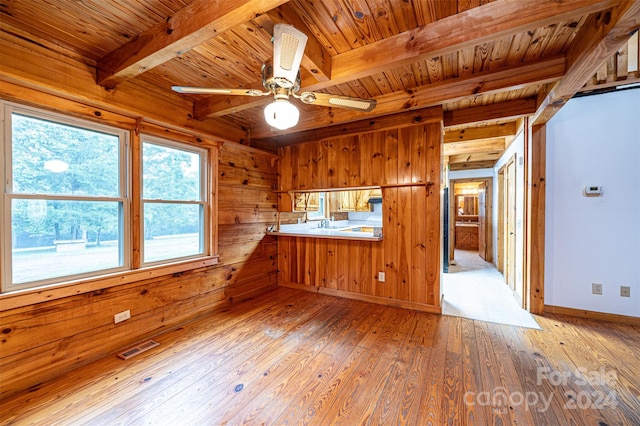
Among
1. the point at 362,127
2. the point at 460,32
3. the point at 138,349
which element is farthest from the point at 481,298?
the point at 138,349

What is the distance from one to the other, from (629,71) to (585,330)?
2599 millimetres

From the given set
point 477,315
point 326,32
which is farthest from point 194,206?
point 477,315

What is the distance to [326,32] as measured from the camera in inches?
70.6

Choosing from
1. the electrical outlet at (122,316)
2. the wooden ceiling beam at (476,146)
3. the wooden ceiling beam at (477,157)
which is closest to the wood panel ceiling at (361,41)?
the wooden ceiling beam at (476,146)

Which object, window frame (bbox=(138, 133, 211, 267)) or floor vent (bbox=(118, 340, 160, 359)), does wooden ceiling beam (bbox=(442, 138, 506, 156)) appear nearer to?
window frame (bbox=(138, 133, 211, 267))

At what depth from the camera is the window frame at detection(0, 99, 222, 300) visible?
1.76 m

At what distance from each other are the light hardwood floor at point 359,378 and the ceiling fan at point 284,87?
1.85m

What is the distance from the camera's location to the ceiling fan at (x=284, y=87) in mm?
1263

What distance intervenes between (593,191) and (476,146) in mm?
1942

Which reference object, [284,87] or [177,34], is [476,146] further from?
[177,34]

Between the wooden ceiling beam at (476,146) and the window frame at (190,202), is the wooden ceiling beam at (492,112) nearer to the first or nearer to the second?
the wooden ceiling beam at (476,146)

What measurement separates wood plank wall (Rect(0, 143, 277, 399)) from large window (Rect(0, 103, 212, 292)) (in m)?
0.25

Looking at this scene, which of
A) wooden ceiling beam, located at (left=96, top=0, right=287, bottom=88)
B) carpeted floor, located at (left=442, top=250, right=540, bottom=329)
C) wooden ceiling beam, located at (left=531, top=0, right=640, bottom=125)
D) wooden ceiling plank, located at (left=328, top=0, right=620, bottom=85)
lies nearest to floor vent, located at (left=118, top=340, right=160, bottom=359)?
wooden ceiling beam, located at (left=96, top=0, right=287, bottom=88)

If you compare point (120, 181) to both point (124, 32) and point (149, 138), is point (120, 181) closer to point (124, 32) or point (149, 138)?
point (149, 138)
